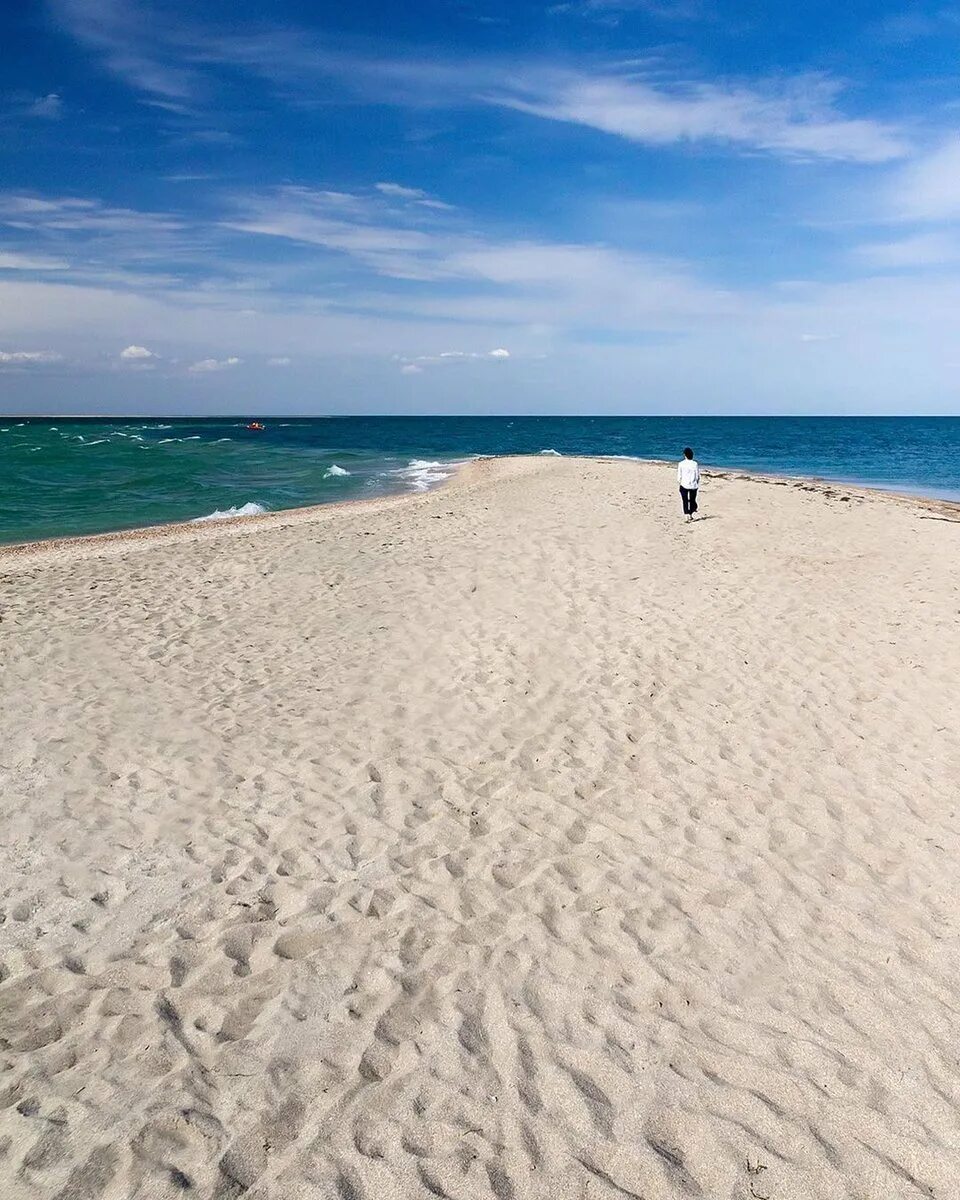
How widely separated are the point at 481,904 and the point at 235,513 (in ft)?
74.2

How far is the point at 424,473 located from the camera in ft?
137

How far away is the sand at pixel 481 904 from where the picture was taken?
352cm

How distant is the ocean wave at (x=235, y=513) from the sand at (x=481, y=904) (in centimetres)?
1415

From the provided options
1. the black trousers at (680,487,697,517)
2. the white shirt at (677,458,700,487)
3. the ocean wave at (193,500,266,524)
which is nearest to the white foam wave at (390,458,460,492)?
the ocean wave at (193,500,266,524)

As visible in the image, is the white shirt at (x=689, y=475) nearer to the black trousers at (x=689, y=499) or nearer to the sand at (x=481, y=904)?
the black trousers at (x=689, y=499)

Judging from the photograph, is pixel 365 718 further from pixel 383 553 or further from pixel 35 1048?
pixel 383 553

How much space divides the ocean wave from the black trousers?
13361mm

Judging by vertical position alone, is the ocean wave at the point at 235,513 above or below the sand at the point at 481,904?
above

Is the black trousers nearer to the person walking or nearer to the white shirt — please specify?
the person walking

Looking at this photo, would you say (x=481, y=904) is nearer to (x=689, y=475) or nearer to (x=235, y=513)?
(x=689, y=475)

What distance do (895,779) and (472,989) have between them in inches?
168

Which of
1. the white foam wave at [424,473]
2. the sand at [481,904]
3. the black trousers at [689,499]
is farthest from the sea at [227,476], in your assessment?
the sand at [481,904]

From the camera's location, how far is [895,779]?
6.73m

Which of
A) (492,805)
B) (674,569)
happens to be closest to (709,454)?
(674,569)
